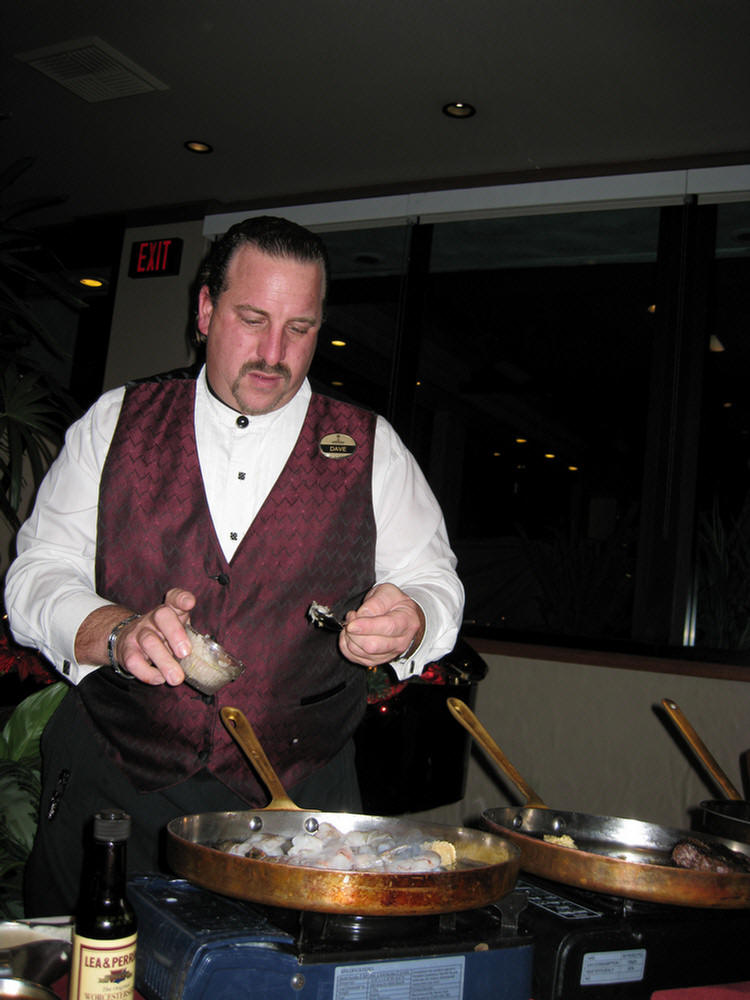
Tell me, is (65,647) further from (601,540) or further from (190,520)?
(601,540)

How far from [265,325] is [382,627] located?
61cm

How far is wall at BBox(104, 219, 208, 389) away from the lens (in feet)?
17.5

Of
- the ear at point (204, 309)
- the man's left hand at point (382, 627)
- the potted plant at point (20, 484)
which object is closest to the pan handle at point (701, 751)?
the man's left hand at point (382, 627)

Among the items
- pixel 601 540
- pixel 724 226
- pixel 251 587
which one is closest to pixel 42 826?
pixel 251 587

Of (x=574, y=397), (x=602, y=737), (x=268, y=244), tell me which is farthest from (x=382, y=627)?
(x=574, y=397)

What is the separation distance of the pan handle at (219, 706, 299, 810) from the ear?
0.88 metres

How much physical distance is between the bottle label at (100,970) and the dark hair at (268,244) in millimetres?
1198

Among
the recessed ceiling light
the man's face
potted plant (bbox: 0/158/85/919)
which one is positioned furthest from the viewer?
the recessed ceiling light

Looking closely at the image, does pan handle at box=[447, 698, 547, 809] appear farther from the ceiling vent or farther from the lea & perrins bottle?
the ceiling vent

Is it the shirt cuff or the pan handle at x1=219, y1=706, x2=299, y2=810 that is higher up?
the shirt cuff

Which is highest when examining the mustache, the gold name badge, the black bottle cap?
the mustache

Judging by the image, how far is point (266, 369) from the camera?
5.60 feet

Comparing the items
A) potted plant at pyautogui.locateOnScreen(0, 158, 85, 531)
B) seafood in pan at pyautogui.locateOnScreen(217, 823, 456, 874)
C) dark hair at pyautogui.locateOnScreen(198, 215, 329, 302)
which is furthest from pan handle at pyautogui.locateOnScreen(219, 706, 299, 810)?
potted plant at pyautogui.locateOnScreen(0, 158, 85, 531)

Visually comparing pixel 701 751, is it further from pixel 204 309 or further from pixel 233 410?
pixel 204 309
